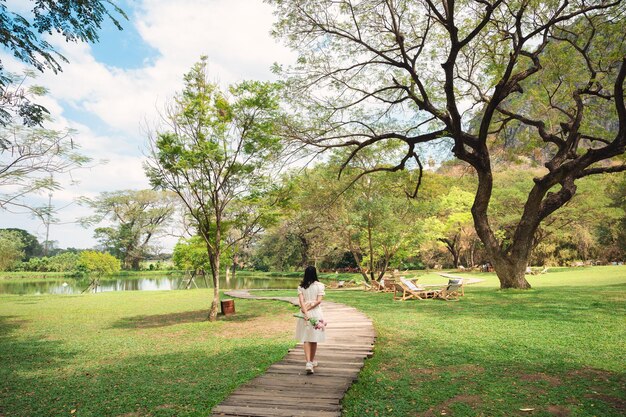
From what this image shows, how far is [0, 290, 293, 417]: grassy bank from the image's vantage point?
486 centimetres

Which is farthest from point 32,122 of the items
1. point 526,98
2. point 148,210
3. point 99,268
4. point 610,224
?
point 148,210

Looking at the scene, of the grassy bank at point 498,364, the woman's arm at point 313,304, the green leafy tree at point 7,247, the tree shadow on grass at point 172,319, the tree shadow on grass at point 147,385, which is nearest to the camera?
the grassy bank at point 498,364

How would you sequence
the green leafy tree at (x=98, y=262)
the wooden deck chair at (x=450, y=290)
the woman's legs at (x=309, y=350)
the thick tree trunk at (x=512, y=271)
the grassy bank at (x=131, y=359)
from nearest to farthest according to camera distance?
1. the grassy bank at (x=131, y=359)
2. the woman's legs at (x=309, y=350)
3. the wooden deck chair at (x=450, y=290)
4. the thick tree trunk at (x=512, y=271)
5. the green leafy tree at (x=98, y=262)

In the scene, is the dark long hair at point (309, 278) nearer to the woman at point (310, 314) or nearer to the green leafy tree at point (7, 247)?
the woman at point (310, 314)

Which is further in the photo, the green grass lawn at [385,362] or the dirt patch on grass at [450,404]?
the green grass lawn at [385,362]

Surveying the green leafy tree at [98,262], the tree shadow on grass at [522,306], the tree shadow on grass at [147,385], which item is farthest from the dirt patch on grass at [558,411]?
the green leafy tree at [98,262]

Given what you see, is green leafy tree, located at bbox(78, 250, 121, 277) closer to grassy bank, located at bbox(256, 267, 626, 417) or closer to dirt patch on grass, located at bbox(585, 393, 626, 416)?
grassy bank, located at bbox(256, 267, 626, 417)

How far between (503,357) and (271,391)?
3.73 meters

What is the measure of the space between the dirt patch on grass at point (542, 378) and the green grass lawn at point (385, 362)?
0.01 metres

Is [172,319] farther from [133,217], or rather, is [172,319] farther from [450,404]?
[133,217]

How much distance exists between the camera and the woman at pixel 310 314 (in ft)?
17.9

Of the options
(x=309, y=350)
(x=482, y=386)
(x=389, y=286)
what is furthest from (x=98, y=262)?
(x=482, y=386)

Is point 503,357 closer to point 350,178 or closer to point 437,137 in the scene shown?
point 437,137

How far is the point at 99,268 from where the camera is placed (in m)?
31.7
